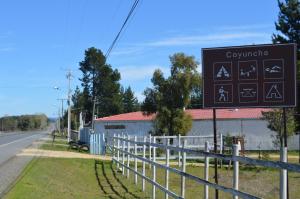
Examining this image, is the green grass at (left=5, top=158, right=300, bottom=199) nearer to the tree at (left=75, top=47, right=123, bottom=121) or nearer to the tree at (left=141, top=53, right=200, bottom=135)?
the tree at (left=141, top=53, right=200, bottom=135)

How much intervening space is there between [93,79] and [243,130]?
62.1 metres

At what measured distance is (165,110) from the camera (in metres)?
43.6

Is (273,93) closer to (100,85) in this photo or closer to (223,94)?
(223,94)

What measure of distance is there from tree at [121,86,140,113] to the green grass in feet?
347

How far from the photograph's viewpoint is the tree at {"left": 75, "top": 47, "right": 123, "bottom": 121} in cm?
11588

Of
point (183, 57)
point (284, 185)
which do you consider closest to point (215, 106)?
point (284, 185)

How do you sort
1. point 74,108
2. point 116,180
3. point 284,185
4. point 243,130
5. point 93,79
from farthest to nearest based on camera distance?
point 74,108
point 93,79
point 243,130
point 116,180
point 284,185

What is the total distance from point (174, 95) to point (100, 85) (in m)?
72.2

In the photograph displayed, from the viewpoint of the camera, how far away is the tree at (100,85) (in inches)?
4562

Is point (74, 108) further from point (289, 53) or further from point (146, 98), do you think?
point (289, 53)

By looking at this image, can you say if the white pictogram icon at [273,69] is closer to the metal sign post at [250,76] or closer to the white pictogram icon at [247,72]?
the metal sign post at [250,76]

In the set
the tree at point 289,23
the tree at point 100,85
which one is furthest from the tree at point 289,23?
the tree at point 100,85

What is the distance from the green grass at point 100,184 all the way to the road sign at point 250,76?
17.3 ft

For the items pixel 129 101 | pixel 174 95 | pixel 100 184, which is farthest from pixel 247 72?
pixel 129 101
